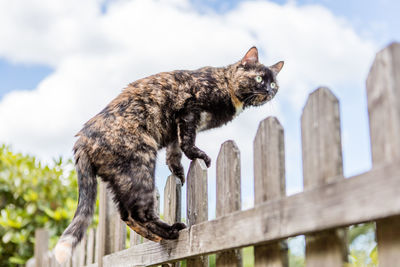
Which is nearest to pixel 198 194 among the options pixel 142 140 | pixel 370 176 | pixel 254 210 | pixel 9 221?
pixel 142 140

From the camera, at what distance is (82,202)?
2.57m

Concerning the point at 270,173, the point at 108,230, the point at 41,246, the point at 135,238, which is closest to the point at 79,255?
the point at 41,246

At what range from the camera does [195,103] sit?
105 inches

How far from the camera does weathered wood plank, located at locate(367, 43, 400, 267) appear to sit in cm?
125

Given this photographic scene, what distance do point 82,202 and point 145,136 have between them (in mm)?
519

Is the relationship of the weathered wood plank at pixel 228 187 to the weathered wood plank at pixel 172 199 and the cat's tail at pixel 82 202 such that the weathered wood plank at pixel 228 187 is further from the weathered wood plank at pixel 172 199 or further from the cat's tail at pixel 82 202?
the cat's tail at pixel 82 202

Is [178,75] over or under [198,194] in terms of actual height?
over

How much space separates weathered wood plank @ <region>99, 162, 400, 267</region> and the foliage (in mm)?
3925

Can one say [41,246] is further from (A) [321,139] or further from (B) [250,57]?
(A) [321,139]

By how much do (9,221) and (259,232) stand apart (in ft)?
15.6

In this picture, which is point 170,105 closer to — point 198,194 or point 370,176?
point 198,194

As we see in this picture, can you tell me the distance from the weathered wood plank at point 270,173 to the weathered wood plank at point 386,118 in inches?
14.9

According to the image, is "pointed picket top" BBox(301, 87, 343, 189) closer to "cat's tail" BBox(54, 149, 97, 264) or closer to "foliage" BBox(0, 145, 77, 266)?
"cat's tail" BBox(54, 149, 97, 264)

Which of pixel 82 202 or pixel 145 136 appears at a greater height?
pixel 145 136
